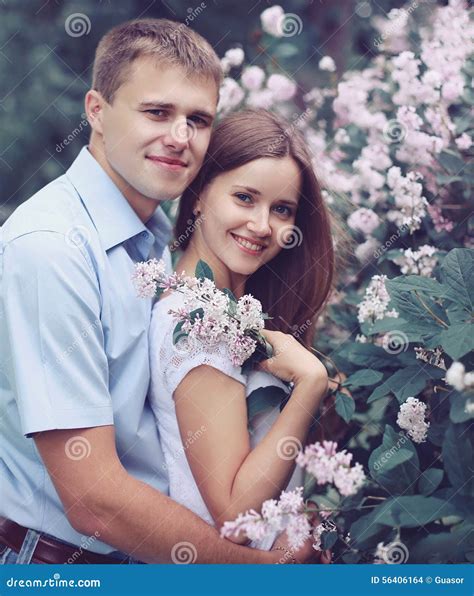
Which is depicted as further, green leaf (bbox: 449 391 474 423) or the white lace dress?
the white lace dress

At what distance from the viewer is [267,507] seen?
1723 mm

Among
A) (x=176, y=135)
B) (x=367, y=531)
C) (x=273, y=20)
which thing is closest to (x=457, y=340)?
(x=367, y=531)

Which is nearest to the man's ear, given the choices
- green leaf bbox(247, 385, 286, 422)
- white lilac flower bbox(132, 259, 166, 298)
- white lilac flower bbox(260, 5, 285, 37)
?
white lilac flower bbox(132, 259, 166, 298)

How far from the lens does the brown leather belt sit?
189cm

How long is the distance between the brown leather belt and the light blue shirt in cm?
2

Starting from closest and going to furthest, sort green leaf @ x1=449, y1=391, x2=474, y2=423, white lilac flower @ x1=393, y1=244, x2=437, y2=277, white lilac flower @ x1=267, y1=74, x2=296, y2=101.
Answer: green leaf @ x1=449, y1=391, x2=474, y2=423 → white lilac flower @ x1=393, y1=244, x2=437, y2=277 → white lilac flower @ x1=267, y1=74, x2=296, y2=101

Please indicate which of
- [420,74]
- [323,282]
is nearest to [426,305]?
[323,282]

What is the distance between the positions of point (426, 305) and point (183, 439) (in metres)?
0.61

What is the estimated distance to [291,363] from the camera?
1.86 metres

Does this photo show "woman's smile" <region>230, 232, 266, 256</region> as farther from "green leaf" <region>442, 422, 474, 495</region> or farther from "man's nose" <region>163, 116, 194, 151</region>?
"green leaf" <region>442, 422, 474, 495</region>

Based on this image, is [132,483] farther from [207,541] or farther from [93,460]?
[207,541]

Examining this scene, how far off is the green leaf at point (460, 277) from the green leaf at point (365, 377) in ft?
0.91

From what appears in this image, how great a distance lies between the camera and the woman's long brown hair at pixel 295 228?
201 cm

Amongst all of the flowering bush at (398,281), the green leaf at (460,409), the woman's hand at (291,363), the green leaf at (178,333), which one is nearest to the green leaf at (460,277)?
the flowering bush at (398,281)
